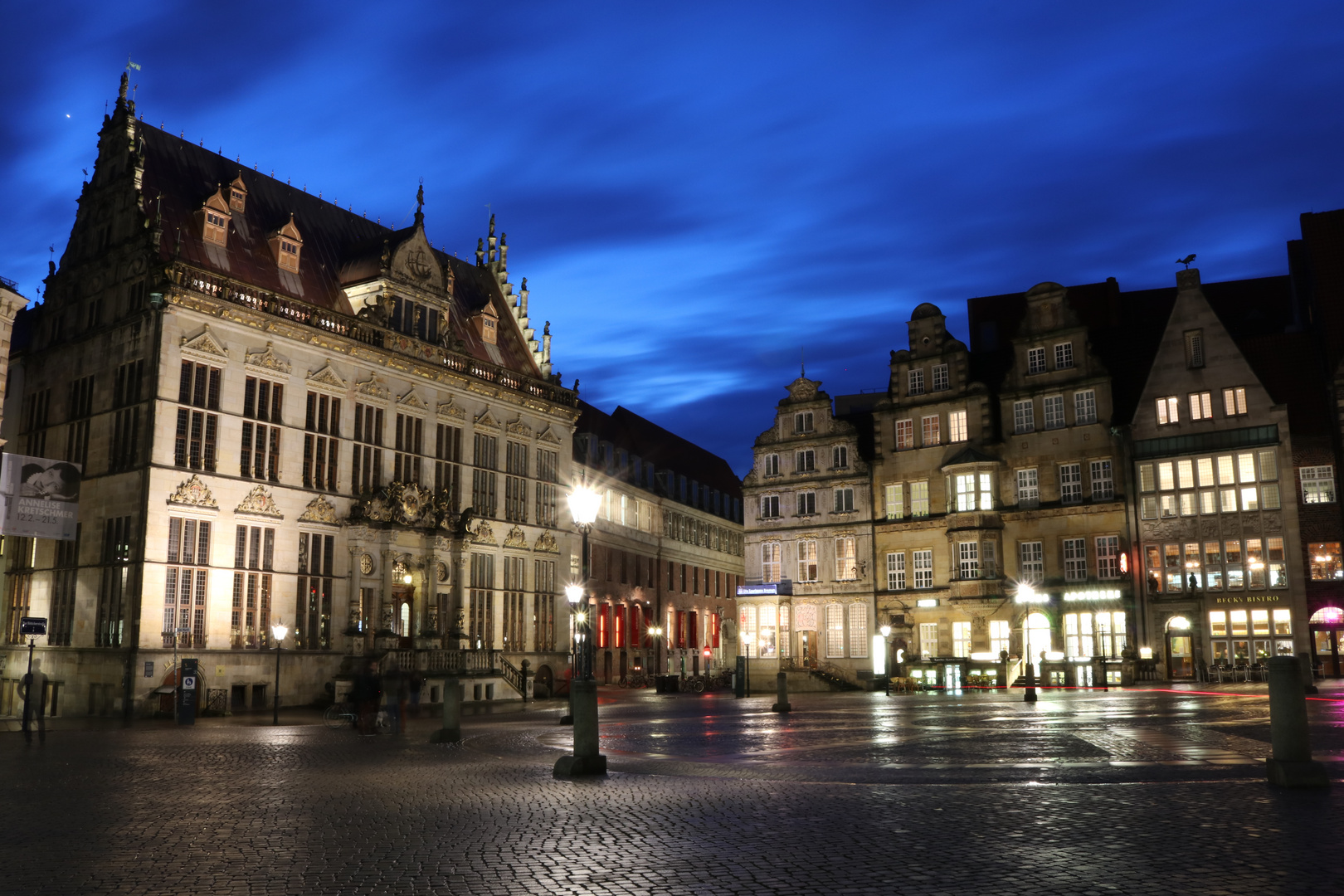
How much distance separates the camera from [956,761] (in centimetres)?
1703

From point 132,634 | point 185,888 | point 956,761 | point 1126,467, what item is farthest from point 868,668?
point 185,888

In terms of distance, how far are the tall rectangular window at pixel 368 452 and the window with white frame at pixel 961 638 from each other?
28.2m

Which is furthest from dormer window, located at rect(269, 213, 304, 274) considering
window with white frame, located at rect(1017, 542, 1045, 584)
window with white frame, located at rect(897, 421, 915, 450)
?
window with white frame, located at rect(1017, 542, 1045, 584)

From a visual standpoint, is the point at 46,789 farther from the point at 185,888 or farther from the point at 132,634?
the point at 132,634

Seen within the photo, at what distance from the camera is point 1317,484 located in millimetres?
48031

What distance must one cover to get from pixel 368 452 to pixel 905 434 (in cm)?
2716

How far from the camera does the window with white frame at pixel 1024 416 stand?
181 ft

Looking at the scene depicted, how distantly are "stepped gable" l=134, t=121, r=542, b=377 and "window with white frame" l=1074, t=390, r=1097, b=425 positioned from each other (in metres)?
27.2

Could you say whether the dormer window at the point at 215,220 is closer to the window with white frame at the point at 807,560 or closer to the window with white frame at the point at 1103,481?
the window with white frame at the point at 807,560

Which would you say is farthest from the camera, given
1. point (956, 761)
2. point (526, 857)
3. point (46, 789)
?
point (956, 761)

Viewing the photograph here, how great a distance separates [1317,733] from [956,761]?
819cm

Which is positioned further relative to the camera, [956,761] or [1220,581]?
[1220,581]

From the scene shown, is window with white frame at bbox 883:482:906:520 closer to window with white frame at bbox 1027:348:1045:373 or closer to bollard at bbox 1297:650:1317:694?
window with white frame at bbox 1027:348:1045:373

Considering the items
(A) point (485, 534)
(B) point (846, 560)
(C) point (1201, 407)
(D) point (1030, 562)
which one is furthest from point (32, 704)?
(C) point (1201, 407)
